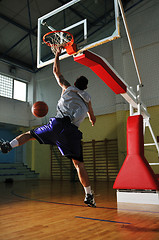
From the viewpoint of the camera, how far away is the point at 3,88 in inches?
451

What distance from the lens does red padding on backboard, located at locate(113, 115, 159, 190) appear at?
11.3 ft

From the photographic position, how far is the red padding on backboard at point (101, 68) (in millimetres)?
2930

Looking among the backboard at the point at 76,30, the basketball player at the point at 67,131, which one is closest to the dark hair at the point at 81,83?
the basketball player at the point at 67,131

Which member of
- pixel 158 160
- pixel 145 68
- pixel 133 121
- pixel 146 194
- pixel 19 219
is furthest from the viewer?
pixel 145 68

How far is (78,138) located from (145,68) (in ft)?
22.8

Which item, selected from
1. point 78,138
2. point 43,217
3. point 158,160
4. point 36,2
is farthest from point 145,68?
point 43,217

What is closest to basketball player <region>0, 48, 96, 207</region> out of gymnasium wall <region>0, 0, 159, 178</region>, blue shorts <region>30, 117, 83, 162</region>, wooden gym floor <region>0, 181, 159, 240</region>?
blue shorts <region>30, 117, 83, 162</region>

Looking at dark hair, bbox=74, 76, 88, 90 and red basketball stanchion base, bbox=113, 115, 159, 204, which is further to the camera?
red basketball stanchion base, bbox=113, 115, 159, 204

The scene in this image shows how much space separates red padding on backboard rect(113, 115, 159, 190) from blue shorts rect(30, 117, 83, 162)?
1.25 m

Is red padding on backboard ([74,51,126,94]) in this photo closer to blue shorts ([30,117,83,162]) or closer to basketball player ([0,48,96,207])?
basketball player ([0,48,96,207])

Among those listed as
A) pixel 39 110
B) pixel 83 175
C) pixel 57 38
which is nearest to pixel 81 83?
pixel 83 175

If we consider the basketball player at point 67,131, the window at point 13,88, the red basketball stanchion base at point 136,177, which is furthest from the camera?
the window at point 13,88

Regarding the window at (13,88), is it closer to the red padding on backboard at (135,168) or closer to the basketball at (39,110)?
the basketball at (39,110)

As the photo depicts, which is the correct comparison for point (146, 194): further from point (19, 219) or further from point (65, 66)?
point (65, 66)
